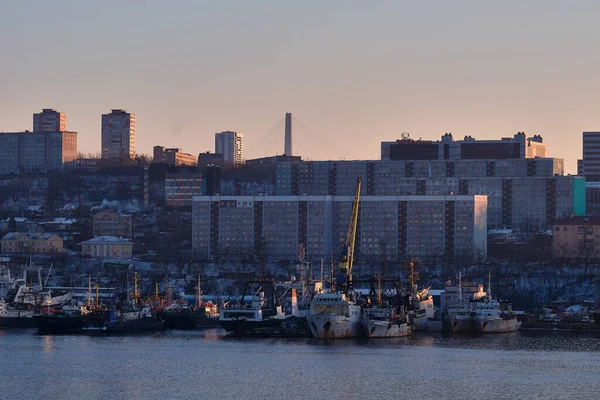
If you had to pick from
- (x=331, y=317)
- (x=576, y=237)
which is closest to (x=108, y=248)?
(x=576, y=237)

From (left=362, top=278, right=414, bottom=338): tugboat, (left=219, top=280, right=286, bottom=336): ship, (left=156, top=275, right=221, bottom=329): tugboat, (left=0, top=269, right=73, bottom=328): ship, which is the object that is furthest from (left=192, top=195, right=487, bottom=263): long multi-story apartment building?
(left=219, top=280, right=286, bottom=336): ship

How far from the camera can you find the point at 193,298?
155125mm

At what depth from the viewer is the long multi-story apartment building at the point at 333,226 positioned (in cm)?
18975

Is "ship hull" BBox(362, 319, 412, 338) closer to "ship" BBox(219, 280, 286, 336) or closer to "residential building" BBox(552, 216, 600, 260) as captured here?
"ship" BBox(219, 280, 286, 336)

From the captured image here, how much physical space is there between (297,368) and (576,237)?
321 feet

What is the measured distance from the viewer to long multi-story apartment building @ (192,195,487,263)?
18975 cm

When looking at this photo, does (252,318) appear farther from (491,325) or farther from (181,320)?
(491,325)

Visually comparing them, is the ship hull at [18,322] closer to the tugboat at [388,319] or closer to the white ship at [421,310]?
the tugboat at [388,319]

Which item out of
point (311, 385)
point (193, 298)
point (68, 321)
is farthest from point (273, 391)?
point (193, 298)

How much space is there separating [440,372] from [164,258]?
317 ft

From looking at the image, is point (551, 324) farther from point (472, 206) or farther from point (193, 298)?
point (472, 206)

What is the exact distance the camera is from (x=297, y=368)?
95750 millimetres

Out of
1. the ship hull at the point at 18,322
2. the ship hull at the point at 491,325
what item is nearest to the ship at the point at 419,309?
the ship hull at the point at 491,325

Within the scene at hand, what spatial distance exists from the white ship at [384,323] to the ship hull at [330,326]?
1522 millimetres
